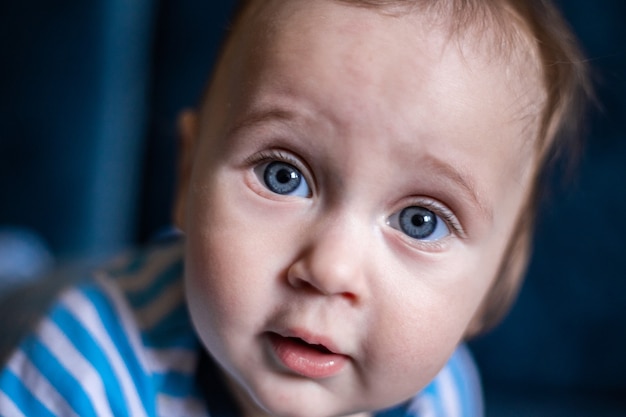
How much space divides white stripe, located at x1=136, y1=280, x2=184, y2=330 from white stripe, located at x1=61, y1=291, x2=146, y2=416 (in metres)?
0.03

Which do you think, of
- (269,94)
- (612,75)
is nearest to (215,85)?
(269,94)

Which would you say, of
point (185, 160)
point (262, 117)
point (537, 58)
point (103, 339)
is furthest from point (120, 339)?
point (537, 58)

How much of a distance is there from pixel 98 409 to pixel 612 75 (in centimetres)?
67

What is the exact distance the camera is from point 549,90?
0.62 m

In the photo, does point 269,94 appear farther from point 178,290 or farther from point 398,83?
point 178,290

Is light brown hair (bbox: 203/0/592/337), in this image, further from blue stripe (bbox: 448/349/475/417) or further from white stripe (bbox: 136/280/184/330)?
white stripe (bbox: 136/280/184/330)

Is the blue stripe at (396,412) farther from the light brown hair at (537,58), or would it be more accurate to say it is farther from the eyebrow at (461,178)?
the eyebrow at (461,178)

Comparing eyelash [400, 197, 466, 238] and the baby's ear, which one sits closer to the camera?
eyelash [400, 197, 466, 238]

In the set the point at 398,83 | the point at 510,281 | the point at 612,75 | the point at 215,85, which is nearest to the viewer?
the point at 398,83

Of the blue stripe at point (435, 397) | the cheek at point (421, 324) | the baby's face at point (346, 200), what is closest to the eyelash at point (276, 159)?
the baby's face at point (346, 200)

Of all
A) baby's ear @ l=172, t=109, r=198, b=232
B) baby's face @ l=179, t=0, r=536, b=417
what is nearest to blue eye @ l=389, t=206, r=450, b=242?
baby's face @ l=179, t=0, r=536, b=417

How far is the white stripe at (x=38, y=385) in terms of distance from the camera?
0.65 metres

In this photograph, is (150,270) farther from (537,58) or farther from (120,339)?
(537,58)

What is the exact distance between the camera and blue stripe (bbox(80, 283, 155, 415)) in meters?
0.71
